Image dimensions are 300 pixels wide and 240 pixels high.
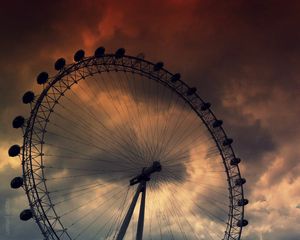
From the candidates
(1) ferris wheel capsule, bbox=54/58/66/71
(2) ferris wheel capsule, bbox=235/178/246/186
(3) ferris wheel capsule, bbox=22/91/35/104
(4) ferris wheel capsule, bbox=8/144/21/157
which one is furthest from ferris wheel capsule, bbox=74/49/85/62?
(2) ferris wheel capsule, bbox=235/178/246/186

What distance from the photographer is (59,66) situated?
165 ft

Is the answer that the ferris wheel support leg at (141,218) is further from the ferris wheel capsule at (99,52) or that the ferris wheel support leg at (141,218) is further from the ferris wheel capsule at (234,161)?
the ferris wheel capsule at (99,52)

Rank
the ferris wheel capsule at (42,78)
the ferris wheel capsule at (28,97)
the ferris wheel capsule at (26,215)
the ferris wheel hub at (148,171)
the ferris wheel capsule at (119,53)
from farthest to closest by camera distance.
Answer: the ferris wheel capsule at (119,53), the ferris wheel hub at (148,171), the ferris wheel capsule at (42,78), the ferris wheel capsule at (28,97), the ferris wheel capsule at (26,215)

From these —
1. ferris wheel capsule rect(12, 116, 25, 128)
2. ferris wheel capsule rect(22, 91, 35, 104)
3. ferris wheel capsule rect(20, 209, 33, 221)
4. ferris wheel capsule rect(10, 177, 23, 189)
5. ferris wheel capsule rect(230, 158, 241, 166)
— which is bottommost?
ferris wheel capsule rect(20, 209, 33, 221)

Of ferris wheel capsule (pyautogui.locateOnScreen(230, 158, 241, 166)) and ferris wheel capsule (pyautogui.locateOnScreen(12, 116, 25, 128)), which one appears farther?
ferris wheel capsule (pyautogui.locateOnScreen(230, 158, 241, 166))

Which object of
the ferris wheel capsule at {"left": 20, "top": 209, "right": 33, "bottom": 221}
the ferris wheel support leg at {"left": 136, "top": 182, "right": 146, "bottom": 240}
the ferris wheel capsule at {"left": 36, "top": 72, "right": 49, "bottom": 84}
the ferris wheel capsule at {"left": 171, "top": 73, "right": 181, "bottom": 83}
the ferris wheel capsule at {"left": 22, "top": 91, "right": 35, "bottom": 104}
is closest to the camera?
the ferris wheel capsule at {"left": 20, "top": 209, "right": 33, "bottom": 221}

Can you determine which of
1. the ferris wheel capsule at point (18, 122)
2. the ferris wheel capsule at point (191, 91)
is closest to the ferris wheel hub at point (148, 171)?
the ferris wheel capsule at point (191, 91)

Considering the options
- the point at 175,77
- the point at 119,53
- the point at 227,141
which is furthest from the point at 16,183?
the point at 227,141

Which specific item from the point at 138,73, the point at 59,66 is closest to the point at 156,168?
the point at 138,73

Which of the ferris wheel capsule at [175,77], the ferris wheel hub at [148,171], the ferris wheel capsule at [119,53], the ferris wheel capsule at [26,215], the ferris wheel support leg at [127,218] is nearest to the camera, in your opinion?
the ferris wheel capsule at [26,215]

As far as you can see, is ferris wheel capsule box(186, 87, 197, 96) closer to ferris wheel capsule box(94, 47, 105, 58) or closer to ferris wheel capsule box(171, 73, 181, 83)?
ferris wheel capsule box(171, 73, 181, 83)

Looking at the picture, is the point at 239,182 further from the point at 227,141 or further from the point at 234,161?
the point at 227,141

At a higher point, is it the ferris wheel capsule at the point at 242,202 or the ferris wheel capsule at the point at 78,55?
the ferris wheel capsule at the point at 78,55

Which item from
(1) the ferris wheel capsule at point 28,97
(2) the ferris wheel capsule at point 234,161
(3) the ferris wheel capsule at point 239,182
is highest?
(1) the ferris wheel capsule at point 28,97
